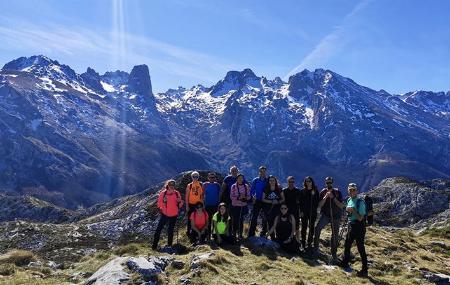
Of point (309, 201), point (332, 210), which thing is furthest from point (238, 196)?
point (332, 210)

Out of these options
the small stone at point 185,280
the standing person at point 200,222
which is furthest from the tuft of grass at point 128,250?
the small stone at point 185,280

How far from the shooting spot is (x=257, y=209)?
30.2 meters

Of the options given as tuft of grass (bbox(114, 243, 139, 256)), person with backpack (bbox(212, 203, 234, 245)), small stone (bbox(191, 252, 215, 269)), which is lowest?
tuft of grass (bbox(114, 243, 139, 256))

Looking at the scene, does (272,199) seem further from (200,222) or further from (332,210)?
(200,222)

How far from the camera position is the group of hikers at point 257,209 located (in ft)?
93.2

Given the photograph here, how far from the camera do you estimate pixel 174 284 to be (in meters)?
20.6

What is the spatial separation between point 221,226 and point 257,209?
3.02 metres

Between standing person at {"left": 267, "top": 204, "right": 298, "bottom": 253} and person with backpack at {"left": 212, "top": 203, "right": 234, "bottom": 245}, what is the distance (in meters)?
2.81

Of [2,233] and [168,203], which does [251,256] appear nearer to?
[168,203]

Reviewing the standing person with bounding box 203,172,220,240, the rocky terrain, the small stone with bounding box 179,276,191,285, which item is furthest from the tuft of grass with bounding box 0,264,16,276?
the standing person with bounding box 203,172,220,240

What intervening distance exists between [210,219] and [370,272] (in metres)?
9.91

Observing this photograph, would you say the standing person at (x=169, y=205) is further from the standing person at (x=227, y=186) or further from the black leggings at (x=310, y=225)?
the black leggings at (x=310, y=225)

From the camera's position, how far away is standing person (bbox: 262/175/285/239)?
29.5m

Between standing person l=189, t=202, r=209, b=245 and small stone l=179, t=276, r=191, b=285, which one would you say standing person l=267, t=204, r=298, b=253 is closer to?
standing person l=189, t=202, r=209, b=245
